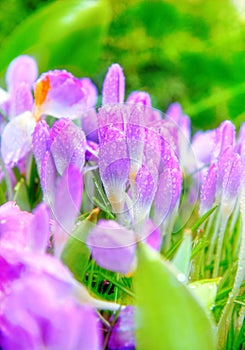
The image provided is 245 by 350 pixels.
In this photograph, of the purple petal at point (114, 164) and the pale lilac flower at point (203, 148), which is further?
the pale lilac flower at point (203, 148)

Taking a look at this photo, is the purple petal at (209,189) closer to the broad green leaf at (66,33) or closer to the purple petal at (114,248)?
the purple petal at (114,248)

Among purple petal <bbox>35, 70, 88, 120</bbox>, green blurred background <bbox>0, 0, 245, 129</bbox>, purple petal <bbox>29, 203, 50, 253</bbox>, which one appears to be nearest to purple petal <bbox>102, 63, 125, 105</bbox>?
purple petal <bbox>35, 70, 88, 120</bbox>

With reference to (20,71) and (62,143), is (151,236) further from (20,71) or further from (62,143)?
(20,71)

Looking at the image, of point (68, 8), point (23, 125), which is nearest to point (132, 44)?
point (68, 8)

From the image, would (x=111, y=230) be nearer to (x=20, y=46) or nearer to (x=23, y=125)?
(x=23, y=125)

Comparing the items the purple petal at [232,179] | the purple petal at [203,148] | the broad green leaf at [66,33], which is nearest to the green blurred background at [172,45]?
the broad green leaf at [66,33]

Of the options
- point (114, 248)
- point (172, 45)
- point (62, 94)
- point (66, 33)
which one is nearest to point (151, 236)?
point (114, 248)
